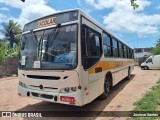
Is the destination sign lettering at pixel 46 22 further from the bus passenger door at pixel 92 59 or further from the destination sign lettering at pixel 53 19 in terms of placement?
the bus passenger door at pixel 92 59

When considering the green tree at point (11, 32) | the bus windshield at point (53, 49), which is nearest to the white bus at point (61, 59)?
the bus windshield at point (53, 49)

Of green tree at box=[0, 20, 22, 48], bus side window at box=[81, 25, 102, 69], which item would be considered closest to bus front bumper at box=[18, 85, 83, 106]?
bus side window at box=[81, 25, 102, 69]

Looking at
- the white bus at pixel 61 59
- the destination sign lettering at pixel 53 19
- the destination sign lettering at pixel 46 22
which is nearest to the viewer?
the white bus at pixel 61 59

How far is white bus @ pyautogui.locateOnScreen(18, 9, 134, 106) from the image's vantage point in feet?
20.4

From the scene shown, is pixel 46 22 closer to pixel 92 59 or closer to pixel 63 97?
pixel 92 59

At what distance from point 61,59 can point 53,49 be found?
451 mm

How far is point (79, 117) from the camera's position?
686cm

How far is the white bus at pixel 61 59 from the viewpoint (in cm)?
622

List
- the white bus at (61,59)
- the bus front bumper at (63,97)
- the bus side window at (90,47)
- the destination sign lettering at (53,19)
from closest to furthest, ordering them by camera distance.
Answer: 1. the bus front bumper at (63,97)
2. the white bus at (61,59)
3. the bus side window at (90,47)
4. the destination sign lettering at (53,19)

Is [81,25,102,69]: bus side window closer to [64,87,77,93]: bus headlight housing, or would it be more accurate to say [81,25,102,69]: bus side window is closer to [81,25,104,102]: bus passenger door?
[81,25,104,102]: bus passenger door

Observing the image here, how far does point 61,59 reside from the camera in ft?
20.9

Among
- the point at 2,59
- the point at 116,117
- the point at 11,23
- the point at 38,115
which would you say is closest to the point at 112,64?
the point at 116,117

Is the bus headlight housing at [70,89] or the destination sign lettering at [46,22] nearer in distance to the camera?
the bus headlight housing at [70,89]

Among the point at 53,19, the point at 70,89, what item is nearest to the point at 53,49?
the point at 53,19
